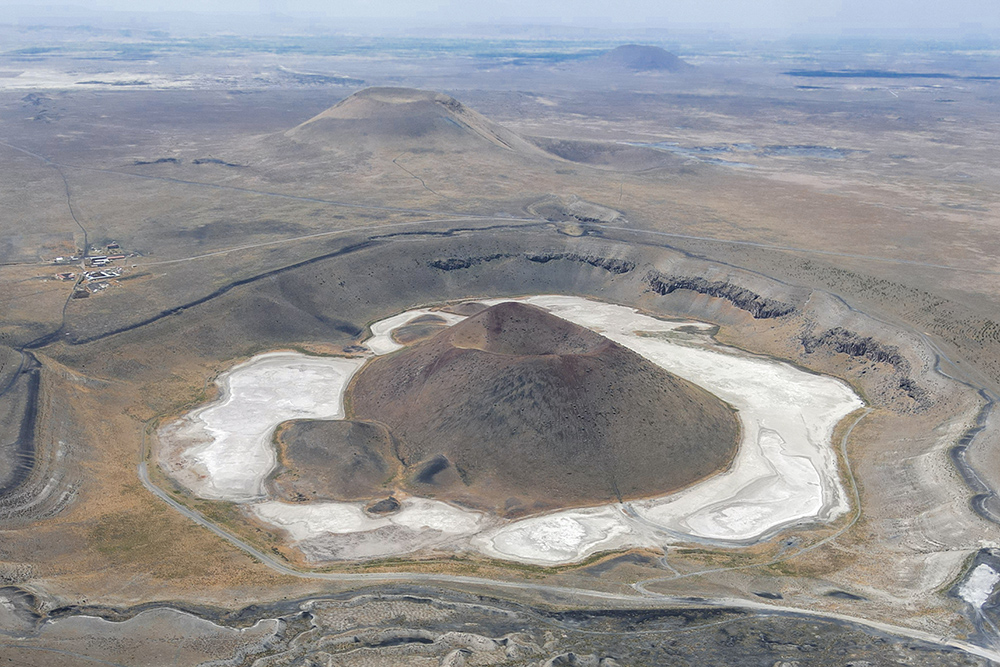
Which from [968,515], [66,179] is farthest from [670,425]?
[66,179]

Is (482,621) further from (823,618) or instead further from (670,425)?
(670,425)

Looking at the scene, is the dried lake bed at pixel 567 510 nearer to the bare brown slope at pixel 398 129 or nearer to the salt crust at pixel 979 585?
the salt crust at pixel 979 585

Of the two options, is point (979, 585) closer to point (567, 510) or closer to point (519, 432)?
point (567, 510)

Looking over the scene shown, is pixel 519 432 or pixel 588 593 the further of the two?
pixel 519 432

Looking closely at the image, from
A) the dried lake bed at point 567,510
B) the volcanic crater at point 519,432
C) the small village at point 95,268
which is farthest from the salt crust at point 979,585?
the small village at point 95,268

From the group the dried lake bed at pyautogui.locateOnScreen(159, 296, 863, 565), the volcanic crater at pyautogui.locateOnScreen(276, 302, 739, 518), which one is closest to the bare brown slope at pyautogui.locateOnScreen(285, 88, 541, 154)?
the dried lake bed at pyautogui.locateOnScreen(159, 296, 863, 565)

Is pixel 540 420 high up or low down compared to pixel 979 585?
up

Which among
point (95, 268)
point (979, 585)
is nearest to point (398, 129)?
point (95, 268)
